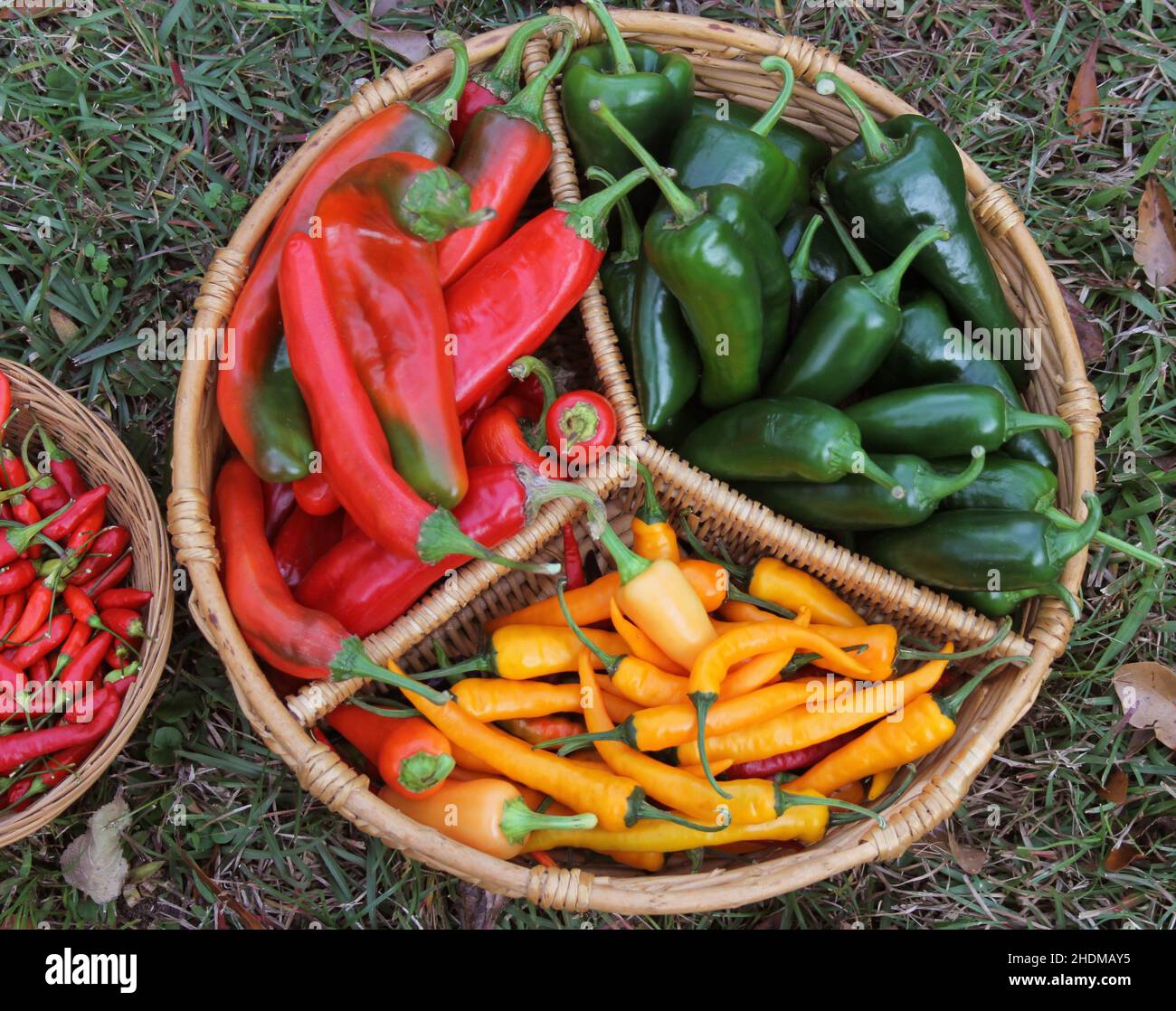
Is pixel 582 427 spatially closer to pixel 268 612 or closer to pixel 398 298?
pixel 398 298

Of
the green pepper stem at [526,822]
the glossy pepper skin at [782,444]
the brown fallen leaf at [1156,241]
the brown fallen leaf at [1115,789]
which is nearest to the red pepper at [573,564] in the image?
the glossy pepper skin at [782,444]

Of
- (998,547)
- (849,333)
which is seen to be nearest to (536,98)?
(849,333)

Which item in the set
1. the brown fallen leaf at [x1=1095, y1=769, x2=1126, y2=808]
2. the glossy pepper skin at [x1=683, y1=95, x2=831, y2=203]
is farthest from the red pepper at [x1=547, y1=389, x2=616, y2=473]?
the brown fallen leaf at [x1=1095, y1=769, x2=1126, y2=808]

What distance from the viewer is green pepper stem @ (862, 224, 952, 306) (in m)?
2.49

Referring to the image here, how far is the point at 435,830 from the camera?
7.81ft

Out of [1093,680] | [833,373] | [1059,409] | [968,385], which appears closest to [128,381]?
[833,373]

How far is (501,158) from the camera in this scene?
8.45ft

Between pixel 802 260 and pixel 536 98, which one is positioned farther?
pixel 802 260

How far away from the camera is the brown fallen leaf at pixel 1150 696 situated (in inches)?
118

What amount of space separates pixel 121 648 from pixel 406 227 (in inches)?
50.7

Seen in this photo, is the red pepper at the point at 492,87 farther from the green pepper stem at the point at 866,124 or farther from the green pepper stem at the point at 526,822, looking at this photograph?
the green pepper stem at the point at 526,822

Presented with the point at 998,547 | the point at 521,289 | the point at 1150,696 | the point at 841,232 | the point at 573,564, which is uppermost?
the point at 841,232

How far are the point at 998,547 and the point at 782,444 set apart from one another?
1.84 ft

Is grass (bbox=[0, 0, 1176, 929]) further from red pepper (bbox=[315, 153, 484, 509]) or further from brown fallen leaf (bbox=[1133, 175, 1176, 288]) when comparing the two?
red pepper (bbox=[315, 153, 484, 509])
